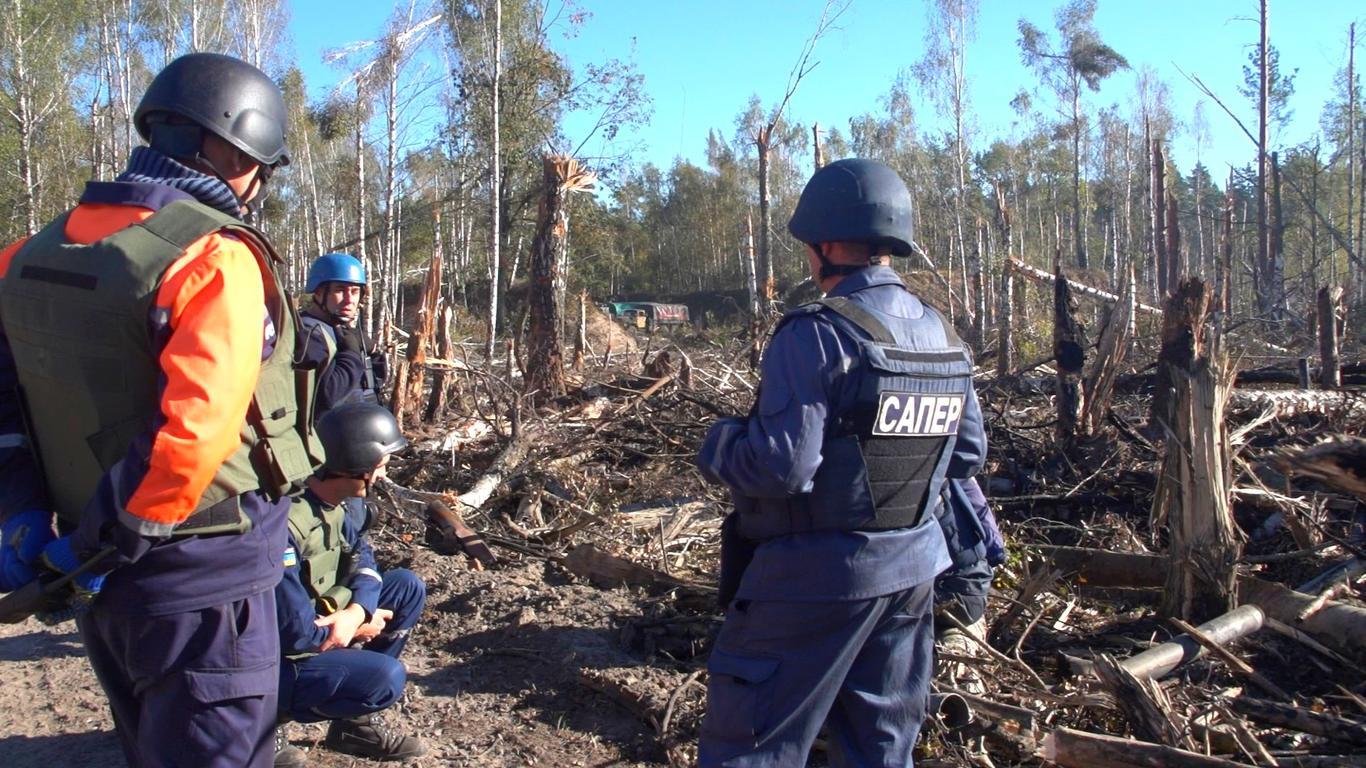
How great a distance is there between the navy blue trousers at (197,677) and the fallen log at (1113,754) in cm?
223

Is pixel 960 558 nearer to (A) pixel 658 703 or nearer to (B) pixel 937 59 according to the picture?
(A) pixel 658 703

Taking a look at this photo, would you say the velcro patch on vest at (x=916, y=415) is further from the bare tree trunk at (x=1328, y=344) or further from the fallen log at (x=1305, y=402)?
the bare tree trunk at (x=1328, y=344)

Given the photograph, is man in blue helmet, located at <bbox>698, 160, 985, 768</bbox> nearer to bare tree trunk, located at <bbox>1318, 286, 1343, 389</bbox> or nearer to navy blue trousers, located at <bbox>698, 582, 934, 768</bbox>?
navy blue trousers, located at <bbox>698, 582, 934, 768</bbox>

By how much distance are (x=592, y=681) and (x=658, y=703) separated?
1.14 feet

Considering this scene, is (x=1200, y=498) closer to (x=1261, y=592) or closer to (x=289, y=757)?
(x=1261, y=592)

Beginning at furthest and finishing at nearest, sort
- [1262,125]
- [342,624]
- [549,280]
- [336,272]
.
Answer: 1. [1262,125]
2. [549,280]
3. [336,272]
4. [342,624]

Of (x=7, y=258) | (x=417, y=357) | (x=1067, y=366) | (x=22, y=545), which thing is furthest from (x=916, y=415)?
(x=417, y=357)

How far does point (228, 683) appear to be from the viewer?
2.02 m

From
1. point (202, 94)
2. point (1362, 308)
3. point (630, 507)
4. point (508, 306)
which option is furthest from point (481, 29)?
point (202, 94)

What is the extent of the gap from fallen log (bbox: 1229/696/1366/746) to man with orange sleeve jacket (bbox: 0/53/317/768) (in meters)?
3.02

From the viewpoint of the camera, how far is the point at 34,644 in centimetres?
453

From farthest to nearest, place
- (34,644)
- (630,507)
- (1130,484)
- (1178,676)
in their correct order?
1. (630,507)
2. (1130,484)
3. (34,644)
4. (1178,676)

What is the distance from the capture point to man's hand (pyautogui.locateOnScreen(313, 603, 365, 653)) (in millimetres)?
2875

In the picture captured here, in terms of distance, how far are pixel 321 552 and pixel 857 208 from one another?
1.90 m
